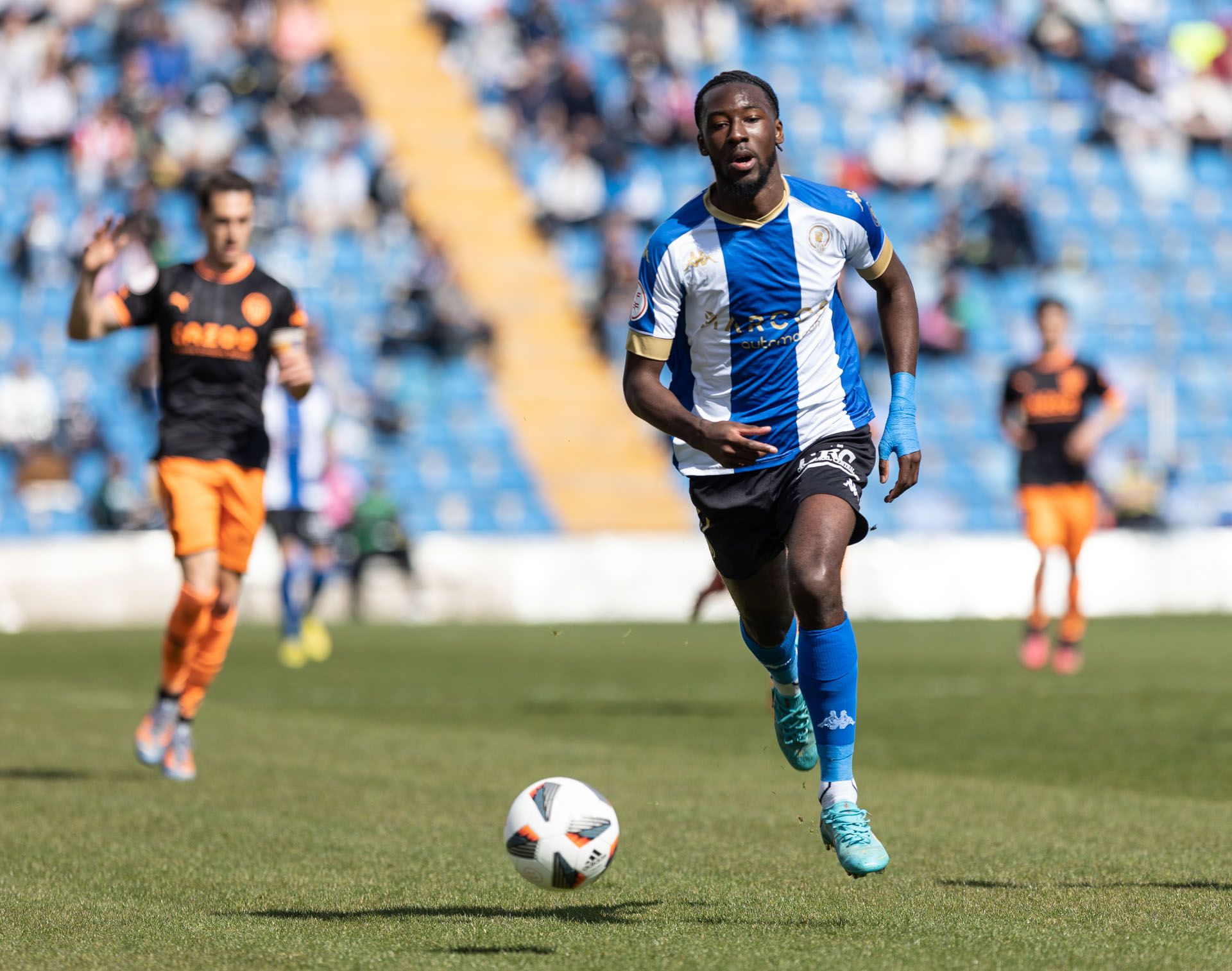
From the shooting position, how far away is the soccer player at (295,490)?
15516mm

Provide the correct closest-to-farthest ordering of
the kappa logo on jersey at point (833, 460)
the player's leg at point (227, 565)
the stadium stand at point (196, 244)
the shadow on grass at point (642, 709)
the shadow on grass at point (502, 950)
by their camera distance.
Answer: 1. the shadow on grass at point (502, 950)
2. the kappa logo on jersey at point (833, 460)
3. the player's leg at point (227, 565)
4. the shadow on grass at point (642, 709)
5. the stadium stand at point (196, 244)

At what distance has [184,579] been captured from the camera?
8352 millimetres

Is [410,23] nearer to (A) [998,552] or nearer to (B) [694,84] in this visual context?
(B) [694,84]

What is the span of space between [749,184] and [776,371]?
596 mm

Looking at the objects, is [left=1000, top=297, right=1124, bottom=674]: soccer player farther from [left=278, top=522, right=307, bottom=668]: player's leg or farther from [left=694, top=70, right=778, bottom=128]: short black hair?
[left=694, top=70, right=778, bottom=128]: short black hair

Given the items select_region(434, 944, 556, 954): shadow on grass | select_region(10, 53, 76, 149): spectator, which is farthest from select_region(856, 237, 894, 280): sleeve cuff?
select_region(10, 53, 76, 149): spectator

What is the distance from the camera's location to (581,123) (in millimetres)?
25719

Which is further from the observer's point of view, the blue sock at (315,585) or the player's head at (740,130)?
the blue sock at (315,585)

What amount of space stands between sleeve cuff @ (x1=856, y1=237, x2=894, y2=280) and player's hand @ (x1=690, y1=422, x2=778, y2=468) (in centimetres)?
74

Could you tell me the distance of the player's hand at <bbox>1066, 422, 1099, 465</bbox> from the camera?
14.0 meters

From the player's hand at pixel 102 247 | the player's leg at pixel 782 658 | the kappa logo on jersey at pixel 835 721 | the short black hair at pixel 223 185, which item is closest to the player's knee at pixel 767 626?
the player's leg at pixel 782 658

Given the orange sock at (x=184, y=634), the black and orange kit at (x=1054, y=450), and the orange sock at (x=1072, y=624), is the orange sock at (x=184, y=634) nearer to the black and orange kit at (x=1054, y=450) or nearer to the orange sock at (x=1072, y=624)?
the black and orange kit at (x=1054, y=450)

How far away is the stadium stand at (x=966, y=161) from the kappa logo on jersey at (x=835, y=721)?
18.9 metres

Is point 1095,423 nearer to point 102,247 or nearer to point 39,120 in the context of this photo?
point 102,247
